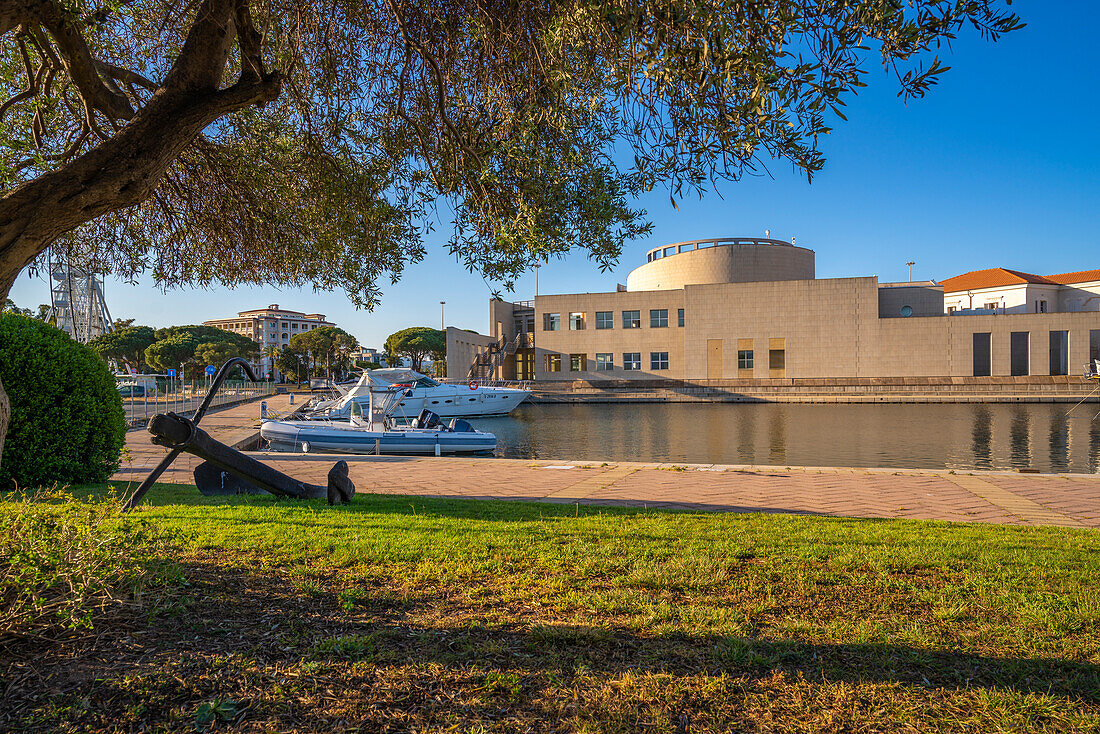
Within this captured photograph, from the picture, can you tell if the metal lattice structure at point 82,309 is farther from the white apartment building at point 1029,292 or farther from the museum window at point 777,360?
the white apartment building at point 1029,292

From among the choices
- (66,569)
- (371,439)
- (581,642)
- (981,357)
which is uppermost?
(981,357)

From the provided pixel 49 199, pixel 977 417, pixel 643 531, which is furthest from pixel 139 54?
pixel 977 417

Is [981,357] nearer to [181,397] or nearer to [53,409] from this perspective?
[181,397]

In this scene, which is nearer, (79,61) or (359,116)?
(79,61)

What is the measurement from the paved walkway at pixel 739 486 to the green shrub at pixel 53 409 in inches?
39.2

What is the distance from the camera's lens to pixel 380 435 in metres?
16.3

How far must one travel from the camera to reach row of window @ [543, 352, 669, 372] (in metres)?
49.9

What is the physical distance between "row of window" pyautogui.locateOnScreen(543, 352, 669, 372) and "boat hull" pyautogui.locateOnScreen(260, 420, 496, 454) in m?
34.3

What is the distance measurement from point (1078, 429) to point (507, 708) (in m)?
27.5

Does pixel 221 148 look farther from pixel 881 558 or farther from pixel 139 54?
pixel 881 558

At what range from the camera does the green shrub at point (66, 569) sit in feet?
8.28

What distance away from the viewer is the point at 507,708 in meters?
2.20

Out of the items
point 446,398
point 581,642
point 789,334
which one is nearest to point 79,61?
point 581,642

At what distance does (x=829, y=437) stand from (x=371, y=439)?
1536 cm
